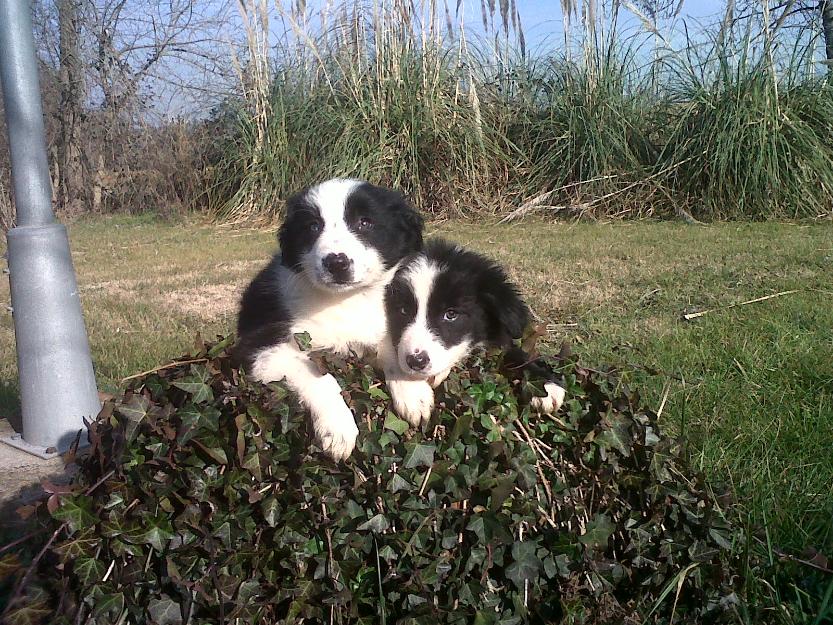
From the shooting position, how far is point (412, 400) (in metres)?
1.66

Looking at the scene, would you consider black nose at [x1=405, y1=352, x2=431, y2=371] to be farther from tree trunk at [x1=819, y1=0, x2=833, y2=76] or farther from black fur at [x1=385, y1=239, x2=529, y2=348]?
tree trunk at [x1=819, y1=0, x2=833, y2=76]

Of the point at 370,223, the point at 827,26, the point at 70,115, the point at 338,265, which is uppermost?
the point at 70,115

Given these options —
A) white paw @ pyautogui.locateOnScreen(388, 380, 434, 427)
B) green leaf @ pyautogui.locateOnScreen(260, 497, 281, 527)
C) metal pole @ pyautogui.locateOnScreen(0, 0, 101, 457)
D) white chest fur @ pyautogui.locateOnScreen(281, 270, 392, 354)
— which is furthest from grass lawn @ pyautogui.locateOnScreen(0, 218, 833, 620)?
green leaf @ pyautogui.locateOnScreen(260, 497, 281, 527)

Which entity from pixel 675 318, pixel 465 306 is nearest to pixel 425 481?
A: pixel 465 306

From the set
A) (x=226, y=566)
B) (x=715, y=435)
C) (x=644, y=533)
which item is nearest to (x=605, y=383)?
(x=644, y=533)

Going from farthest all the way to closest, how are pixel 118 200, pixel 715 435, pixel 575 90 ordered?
1. pixel 118 200
2. pixel 575 90
3. pixel 715 435

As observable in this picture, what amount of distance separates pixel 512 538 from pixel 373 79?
749 centimetres

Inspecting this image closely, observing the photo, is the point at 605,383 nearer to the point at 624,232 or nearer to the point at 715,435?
the point at 715,435

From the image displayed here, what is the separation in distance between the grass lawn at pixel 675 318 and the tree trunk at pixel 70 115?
4660 mm

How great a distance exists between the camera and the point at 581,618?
5.10 ft

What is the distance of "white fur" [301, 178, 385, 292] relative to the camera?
89.4 inches

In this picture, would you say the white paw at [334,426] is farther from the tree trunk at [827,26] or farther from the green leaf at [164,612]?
the tree trunk at [827,26]

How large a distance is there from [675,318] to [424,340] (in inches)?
94.9

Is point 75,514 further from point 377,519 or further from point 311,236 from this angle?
point 311,236
